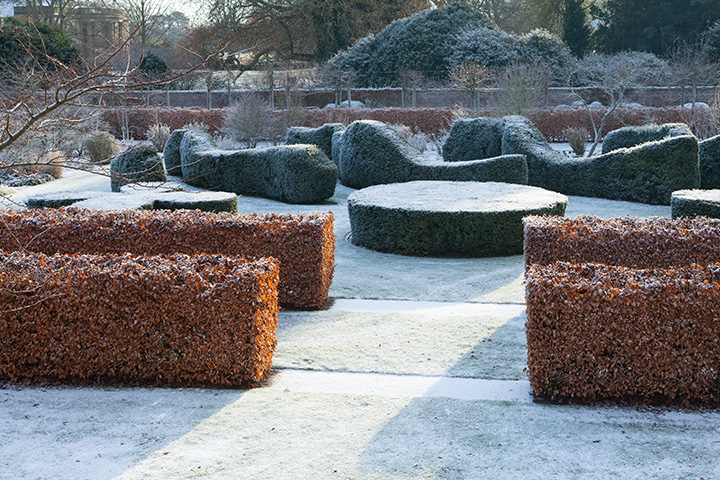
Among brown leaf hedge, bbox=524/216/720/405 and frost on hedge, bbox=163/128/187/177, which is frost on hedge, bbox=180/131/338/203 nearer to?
frost on hedge, bbox=163/128/187/177

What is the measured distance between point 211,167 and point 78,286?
33.0 ft

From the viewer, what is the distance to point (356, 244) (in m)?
10.4

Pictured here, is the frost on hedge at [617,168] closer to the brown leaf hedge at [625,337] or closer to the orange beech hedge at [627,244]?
the orange beech hedge at [627,244]

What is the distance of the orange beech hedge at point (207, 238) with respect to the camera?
23.2ft

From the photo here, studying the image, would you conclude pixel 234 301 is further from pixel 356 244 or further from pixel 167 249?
pixel 356 244

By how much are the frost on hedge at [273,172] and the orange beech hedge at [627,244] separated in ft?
24.6

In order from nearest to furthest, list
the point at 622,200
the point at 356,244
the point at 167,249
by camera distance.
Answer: the point at 167,249 < the point at 356,244 < the point at 622,200

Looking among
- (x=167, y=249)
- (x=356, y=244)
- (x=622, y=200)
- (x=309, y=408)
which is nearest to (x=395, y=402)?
(x=309, y=408)

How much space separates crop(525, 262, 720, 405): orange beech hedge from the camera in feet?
14.6

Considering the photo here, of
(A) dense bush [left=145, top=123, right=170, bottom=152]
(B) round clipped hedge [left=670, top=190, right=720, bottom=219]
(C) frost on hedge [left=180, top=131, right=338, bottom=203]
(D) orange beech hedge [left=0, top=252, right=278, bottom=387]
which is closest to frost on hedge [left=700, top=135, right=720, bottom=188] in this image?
(B) round clipped hedge [left=670, top=190, right=720, bottom=219]

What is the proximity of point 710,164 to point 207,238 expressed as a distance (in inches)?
461

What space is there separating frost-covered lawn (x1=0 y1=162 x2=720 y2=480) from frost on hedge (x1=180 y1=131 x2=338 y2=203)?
25.5 ft

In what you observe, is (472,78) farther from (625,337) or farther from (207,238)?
(625,337)

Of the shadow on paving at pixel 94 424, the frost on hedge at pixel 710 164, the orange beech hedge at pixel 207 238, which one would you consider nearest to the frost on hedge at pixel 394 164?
the frost on hedge at pixel 710 164
